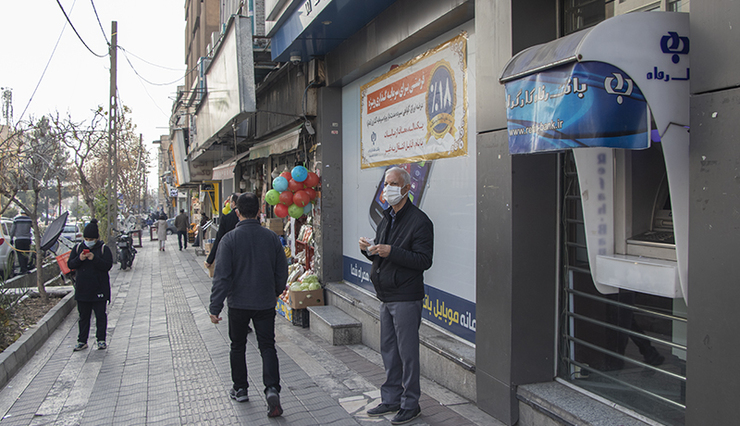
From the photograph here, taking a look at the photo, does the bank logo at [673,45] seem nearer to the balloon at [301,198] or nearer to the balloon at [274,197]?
the balloon at [301,198]

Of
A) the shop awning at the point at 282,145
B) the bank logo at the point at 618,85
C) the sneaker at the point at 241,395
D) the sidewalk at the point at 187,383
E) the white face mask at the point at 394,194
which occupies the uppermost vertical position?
the shop awning at the point at 282,145

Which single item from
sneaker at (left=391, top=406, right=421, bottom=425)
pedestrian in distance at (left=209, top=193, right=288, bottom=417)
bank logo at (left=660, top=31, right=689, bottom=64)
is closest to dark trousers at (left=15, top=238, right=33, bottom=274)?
pedestrian in distance at (left=209, top=193, right=288, bottom=417)

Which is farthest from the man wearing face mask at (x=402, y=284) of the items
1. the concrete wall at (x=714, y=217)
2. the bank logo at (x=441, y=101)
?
the concrete wall at (x=714, y=217)

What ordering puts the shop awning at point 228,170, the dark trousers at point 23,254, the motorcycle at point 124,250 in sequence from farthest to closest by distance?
the motorcycle at point 124,250, the dark trousers at point 23,254, the shop awning at point 228,170

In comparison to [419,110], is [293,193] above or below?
below

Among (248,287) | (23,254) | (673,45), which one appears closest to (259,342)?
(248,287)

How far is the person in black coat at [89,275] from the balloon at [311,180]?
304 cm

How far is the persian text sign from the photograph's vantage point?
5.16 metres

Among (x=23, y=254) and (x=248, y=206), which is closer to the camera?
(x=248, y=206)

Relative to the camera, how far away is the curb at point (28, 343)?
5.52 metres

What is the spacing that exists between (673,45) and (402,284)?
2.31 m

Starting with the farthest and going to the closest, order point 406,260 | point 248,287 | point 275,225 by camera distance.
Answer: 1. point 275,225
2. point 248,287
3. point 406,260

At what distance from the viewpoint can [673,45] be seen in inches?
108

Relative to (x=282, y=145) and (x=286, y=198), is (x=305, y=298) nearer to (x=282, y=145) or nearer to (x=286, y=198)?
(x=286, y=198)
